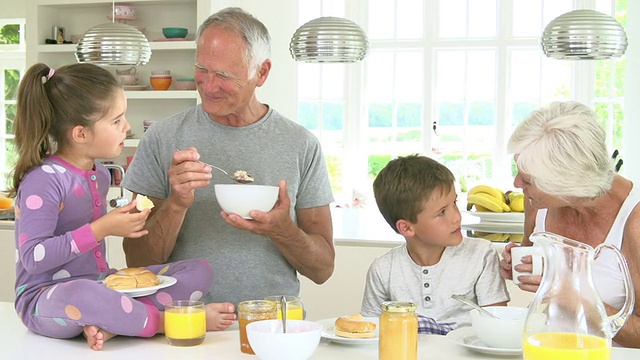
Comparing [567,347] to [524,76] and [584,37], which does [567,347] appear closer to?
[584,37]

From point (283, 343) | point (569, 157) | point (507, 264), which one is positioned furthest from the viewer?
point (507, 264)

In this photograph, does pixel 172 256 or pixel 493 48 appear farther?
pixel 493 48

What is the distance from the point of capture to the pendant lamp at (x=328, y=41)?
13.1 ft

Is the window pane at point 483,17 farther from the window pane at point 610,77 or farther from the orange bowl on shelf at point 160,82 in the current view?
the orange bowl on shelf at point 160,82

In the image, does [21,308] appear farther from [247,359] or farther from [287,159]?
[287,159]

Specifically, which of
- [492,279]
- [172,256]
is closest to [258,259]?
[172,256]

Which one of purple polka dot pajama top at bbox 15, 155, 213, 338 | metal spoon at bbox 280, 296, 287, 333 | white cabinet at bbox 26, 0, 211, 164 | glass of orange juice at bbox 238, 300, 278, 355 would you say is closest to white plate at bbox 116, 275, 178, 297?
purple polka dot pajama top at bbox 15, 155, 213, 338

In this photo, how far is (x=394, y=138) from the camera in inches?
302

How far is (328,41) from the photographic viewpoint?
13.0 feet

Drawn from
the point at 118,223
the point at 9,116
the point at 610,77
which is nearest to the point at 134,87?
the point at 9,116

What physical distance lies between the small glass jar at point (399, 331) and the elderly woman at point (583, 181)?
654 mm

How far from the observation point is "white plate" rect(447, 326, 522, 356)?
5.53 feet

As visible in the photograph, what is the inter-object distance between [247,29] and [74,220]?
711 millimetres

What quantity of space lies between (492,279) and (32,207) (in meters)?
1.14
